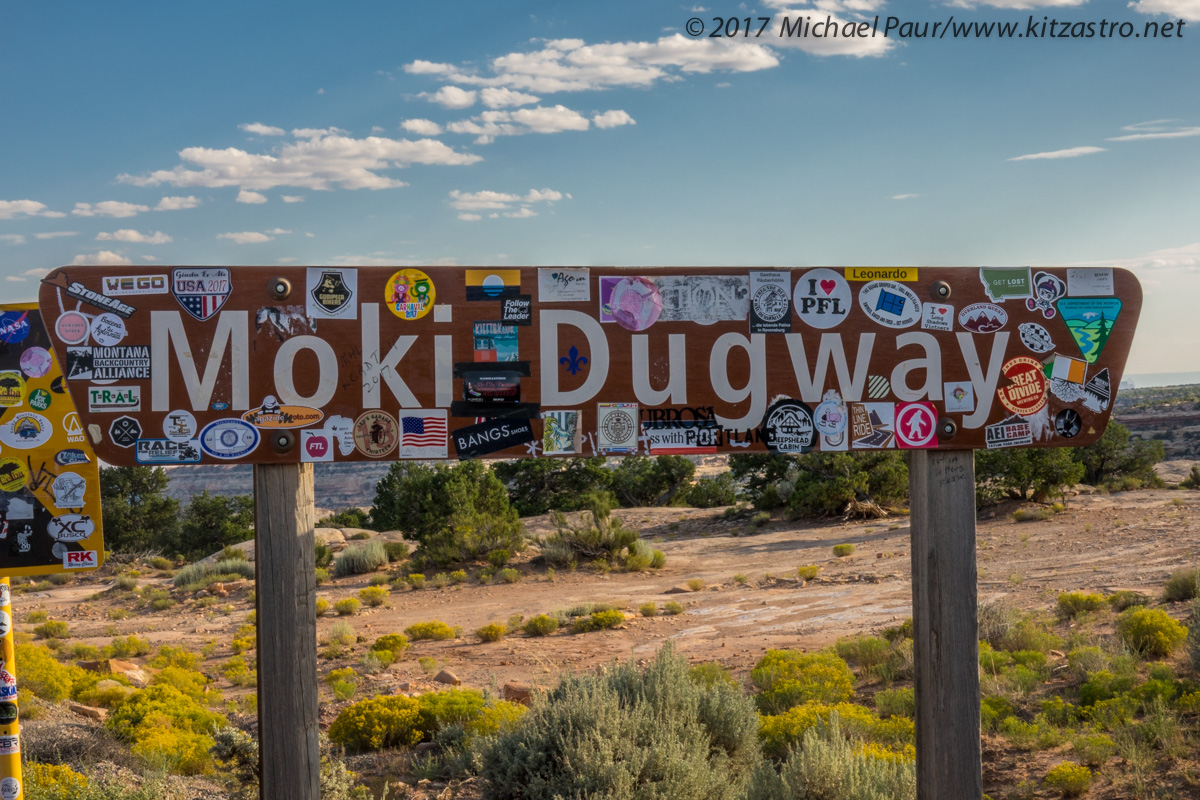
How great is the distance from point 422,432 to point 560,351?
1.89 ft

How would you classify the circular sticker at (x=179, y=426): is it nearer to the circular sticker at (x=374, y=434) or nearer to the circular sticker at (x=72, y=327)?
the circular sticker at (x=72, y=327)

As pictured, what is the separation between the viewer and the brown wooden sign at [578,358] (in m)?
2.76

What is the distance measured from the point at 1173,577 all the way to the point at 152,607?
18.7 m

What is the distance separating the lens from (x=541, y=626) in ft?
40.1

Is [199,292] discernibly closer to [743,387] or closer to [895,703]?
[743,387]

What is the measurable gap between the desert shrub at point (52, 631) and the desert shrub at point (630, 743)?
44.0 ft

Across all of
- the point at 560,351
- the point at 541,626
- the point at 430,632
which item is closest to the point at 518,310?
the point at 560,351

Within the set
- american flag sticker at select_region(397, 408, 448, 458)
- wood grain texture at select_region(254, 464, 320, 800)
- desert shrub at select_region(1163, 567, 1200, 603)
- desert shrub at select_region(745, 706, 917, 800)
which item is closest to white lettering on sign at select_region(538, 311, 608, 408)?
american flag sticker at select_region(397, 408, 448, 458)

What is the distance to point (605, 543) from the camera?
734 inches

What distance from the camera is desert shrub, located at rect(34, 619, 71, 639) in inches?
572

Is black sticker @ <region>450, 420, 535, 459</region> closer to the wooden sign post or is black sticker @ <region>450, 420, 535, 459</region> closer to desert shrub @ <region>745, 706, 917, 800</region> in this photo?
the wooden sign post

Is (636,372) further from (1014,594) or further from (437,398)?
(1014,594)

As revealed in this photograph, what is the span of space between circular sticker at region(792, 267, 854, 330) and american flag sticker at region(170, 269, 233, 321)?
6.86 ft

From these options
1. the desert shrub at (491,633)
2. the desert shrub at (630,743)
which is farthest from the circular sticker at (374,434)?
the desert shrub at (491,633)
